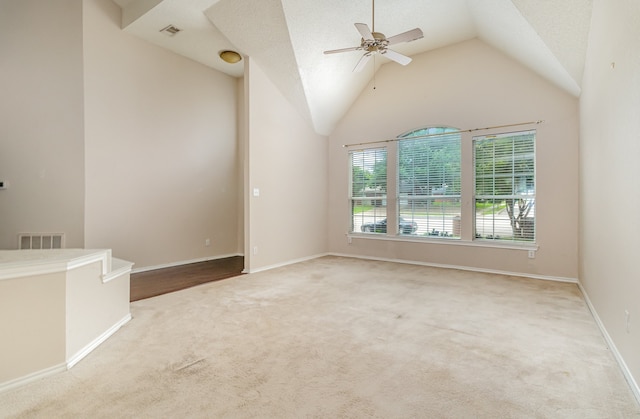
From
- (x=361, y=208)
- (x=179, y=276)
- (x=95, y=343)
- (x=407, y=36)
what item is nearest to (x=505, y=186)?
(x=361, y=208)

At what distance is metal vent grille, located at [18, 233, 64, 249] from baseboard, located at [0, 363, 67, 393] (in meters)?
2.85

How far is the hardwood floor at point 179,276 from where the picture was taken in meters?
3.97

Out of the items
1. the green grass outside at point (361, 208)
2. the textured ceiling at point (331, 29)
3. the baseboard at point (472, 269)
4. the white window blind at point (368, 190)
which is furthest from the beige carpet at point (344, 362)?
the textured ceiling at point (331, 29)

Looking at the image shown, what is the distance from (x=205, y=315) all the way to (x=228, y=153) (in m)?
4.00

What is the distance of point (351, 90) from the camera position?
Answer: 19.7ft

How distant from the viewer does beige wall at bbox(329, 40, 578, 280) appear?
14.6 feet

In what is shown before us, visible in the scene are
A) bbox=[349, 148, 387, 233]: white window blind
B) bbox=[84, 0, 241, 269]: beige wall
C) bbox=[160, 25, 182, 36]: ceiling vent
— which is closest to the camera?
bbox=[84, 0, 241, 269]: beige wall

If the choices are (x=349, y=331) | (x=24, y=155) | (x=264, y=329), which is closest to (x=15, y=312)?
(x=264, y=329)

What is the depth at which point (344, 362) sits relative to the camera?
2201 mm

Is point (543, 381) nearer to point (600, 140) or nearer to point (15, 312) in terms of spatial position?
point (600, 140)

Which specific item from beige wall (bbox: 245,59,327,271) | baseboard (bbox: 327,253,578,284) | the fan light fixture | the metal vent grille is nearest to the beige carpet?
baseboard (bbox: 327,253,578,284)

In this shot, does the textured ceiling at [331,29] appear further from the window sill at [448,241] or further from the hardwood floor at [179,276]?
the hardwood floor at [179,276]

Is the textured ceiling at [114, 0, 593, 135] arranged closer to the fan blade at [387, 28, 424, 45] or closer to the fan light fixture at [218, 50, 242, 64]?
the fan light fixture at [218, 50, 242, 64]

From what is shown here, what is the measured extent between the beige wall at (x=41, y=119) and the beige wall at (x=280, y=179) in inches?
88.3
